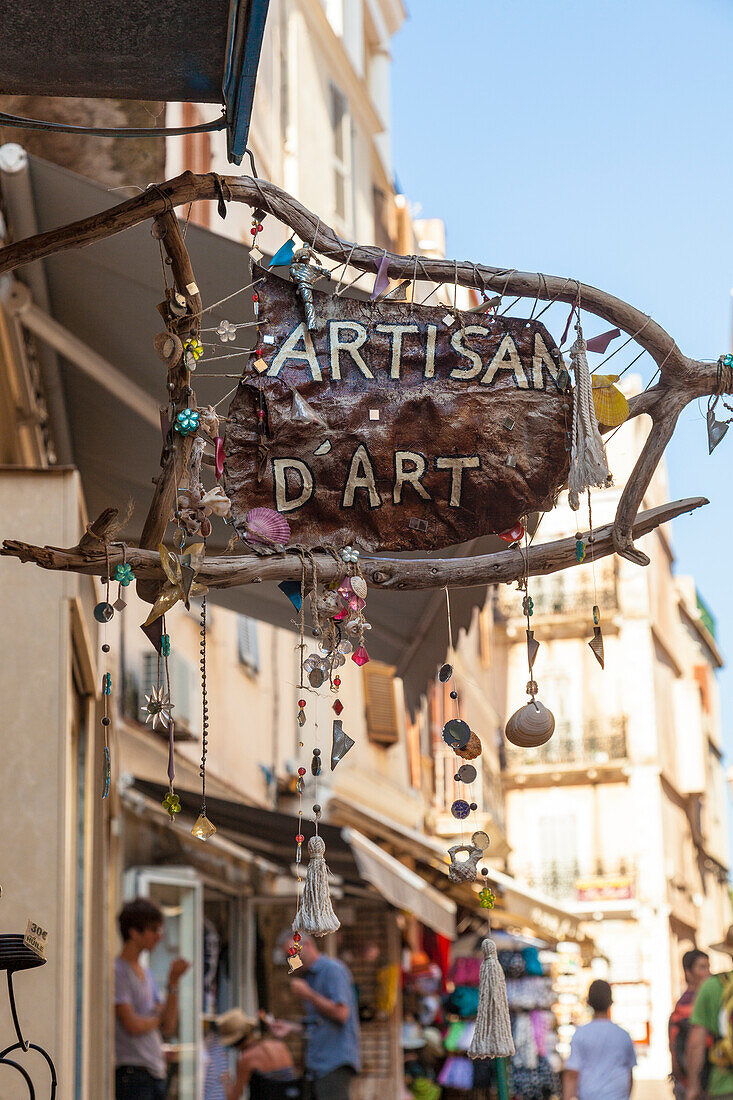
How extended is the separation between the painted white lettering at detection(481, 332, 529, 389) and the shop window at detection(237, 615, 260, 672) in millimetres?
10572

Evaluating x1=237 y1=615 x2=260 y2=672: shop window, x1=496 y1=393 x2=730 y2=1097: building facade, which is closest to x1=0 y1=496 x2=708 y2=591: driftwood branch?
x1=237 y1=615 x2=260 y2=672: shop window

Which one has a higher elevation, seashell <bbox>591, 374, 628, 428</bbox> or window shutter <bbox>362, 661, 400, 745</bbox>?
window shutter <bbox>362, 661, 400, 745</bbox>

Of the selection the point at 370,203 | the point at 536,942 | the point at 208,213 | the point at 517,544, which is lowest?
the point at 536,942

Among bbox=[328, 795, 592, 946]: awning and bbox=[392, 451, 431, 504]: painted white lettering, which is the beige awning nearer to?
bbox=[328, 795, 592, 946]: awning

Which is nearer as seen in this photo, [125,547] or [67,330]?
[125,547]

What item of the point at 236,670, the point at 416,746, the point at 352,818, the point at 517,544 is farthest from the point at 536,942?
the point at 517,544

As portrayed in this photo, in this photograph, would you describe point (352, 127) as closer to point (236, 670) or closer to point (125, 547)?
point (236, 670)

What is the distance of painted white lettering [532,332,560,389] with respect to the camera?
3.66m

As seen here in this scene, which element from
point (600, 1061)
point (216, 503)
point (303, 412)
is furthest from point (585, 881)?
point (216, 503)

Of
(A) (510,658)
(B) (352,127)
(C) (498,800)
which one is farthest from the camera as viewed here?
(A) (510,658)

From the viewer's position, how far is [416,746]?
76.7ft

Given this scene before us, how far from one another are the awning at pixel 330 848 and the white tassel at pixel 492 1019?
4.35m

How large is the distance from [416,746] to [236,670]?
382 inches

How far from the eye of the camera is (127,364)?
6793 mm
